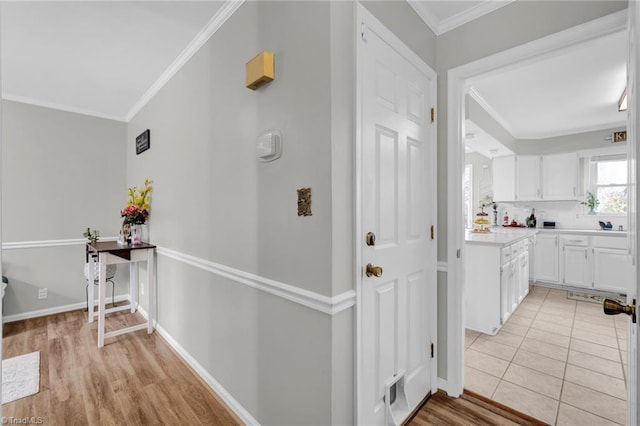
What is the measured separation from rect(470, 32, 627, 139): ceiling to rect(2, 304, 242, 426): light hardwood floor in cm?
297

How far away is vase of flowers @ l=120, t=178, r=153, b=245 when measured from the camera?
3316 millimetres

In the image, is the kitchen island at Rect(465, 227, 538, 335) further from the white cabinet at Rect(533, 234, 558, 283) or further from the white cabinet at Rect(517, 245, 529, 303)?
the white cabinet at Rect(533, 234, 558, 283)

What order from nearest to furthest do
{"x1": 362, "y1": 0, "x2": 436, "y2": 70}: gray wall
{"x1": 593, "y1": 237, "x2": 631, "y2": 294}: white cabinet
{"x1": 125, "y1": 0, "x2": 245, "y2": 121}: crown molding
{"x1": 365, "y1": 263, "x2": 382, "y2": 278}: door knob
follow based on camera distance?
{"x1": 365, "y1": 263, "x2": 382, "y2": 278}: door knob → {"x1": 362, "y1": 0, "x2": 436, "y2": 70}: gray wall → {"x1": 125, "y1": 0, "x2": 245, "y2": 121}: crown molding → {"x1": 593, "y1": 237, "x2": 631, "y2": 294}: white cabinet

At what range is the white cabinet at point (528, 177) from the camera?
5.41 metres

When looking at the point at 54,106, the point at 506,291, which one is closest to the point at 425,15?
the point at 506,291

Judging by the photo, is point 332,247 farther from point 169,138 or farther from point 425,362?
point 169,138

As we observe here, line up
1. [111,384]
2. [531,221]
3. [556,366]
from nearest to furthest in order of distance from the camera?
[111,384]
[556,366]
[531,221]

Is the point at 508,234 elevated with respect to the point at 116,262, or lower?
elevated

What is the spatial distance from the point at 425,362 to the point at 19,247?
4325 millimetres

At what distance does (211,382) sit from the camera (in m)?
2.26

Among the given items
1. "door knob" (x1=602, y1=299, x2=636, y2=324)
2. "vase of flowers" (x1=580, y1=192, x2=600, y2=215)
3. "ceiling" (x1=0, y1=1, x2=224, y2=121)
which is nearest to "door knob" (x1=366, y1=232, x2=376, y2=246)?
"door knob" (x1=602, y1=299, x2=636, y2=324)

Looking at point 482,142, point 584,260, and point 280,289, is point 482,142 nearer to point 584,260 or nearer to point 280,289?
point 584,260

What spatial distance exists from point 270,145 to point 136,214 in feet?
7.76

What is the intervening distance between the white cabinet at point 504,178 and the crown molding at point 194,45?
5247mm
